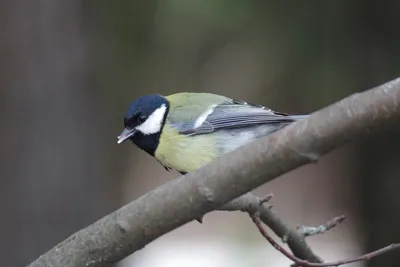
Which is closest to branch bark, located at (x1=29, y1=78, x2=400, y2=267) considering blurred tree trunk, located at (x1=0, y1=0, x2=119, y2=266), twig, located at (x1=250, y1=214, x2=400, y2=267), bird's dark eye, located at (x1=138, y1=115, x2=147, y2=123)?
twig, located at (x1=250, y1=214, x2=400, y2=267)

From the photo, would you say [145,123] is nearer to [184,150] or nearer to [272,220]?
[184,150]

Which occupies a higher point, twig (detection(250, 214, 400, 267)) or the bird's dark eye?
twig (detection(250, 214, 400, 267))

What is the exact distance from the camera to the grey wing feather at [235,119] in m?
1.80

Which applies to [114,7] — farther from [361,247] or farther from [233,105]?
[361,247]

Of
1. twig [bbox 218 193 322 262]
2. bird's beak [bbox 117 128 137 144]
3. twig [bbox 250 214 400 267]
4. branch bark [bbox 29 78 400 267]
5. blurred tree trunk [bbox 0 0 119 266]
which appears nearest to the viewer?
branch bark [bbox 29 78 400 267]

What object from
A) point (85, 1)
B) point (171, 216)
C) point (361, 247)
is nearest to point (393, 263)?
point (361, 247)

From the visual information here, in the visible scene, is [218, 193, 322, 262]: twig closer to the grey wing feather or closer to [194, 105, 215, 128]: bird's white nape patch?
the grey wing feather

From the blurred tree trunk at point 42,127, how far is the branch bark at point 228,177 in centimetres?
121

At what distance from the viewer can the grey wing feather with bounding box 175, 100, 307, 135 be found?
1.80 meters

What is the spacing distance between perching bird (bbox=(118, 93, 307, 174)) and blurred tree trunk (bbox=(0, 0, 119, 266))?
57 centimetres

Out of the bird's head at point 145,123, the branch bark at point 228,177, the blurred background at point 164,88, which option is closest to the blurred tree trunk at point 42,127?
the blurred background at point 164,88

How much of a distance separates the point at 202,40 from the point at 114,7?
0.40 metres

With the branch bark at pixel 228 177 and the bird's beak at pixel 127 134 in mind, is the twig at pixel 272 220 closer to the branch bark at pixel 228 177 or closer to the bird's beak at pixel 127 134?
the branch bark at pixel 228 177

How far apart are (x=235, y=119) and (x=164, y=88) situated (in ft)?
4.48
